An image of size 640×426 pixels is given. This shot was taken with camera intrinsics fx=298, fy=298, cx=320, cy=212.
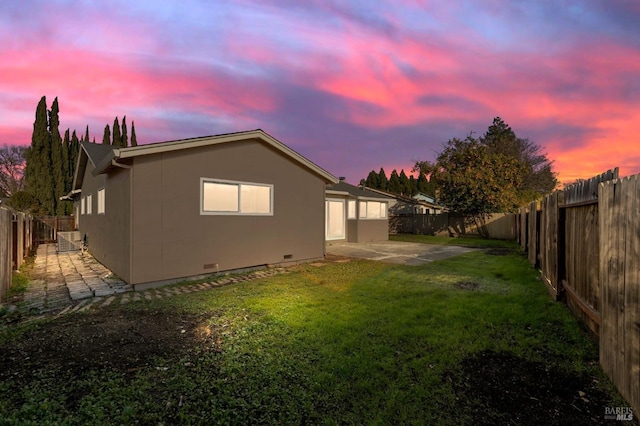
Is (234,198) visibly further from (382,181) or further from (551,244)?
(382,181)

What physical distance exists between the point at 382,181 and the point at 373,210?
41.3m

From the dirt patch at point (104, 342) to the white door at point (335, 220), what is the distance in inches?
442

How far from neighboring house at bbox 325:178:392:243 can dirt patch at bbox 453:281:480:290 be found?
9133 mm

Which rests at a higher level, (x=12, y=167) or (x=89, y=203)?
(x=12, y=167)

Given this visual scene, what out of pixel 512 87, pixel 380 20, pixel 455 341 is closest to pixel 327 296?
pixel 455 341

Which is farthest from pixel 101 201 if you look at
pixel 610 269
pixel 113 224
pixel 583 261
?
pixel 583 261

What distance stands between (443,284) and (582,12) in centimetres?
795

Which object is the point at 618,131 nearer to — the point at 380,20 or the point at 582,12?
the point at 582,12

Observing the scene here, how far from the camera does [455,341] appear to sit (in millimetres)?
3807

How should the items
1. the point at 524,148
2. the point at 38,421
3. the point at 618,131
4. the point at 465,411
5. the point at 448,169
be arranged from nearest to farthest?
1. the point at 38,421
2. the point at 465,411
3. the point at 618,131
4. the point at 448,169
5. the point at 524,148

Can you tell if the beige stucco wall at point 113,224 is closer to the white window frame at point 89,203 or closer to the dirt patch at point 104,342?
the white window frame at point 89,203

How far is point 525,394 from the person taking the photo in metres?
2.71

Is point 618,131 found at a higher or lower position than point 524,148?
lower

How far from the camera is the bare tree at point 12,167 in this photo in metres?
30.2
